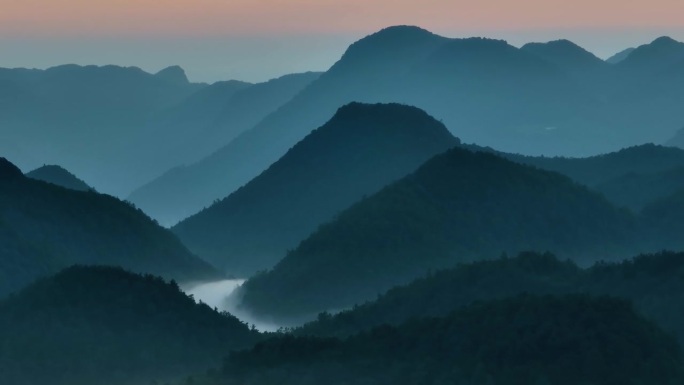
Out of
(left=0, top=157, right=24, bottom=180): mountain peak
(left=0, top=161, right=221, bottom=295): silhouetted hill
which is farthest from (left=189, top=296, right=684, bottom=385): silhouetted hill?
(left=0, top=157, right=24, bottom=180): mountain peak

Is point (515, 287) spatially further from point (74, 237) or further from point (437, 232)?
point (74, 237)

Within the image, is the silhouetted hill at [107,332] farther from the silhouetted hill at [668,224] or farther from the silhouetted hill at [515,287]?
the silhouetted hill at [668,224]

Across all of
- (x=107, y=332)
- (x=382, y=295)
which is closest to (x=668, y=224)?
(x=382, y=295)

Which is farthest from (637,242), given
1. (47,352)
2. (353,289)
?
(47,352)

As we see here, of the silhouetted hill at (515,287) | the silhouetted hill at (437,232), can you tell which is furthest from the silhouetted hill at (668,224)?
the silhouetted hill at (515,287)

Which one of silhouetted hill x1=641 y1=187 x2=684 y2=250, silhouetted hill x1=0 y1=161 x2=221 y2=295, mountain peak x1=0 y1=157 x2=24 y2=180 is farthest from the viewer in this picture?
silhouetted hill x1=641 y1=187 x2=684 y2=250

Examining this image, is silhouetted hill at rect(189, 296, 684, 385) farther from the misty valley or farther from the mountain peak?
the mountain peak
